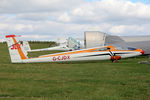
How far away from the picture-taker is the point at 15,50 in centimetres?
1667

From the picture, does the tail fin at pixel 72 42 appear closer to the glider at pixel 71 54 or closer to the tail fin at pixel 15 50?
the glider at pixel 71 54

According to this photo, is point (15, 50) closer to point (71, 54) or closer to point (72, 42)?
point (71, 54)

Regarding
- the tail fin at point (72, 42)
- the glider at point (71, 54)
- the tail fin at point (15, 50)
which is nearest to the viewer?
the tail fin at point (15, 50)

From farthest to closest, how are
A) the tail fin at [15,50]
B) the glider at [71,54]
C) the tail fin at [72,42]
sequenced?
the tail fin at [72,42]
the glider at [71,54]
the tail fin at [15,50]

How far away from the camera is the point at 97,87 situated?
844cm

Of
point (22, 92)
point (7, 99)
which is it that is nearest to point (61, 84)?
point (22, 92)

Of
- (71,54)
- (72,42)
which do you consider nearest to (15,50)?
(71,54)

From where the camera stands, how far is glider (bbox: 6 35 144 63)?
16703 mm

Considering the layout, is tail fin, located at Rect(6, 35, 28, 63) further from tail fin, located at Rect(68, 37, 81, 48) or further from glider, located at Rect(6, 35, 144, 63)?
tail fin, located at Rect(68, 37, 81, 48)

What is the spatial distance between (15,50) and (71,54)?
442 cm

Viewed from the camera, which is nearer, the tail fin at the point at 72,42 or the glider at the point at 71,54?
the glider at the point at 71,54

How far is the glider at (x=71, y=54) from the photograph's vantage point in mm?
16703

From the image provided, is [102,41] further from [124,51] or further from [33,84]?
[33,84]

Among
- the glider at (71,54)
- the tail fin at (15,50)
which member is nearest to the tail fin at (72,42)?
the glider at (71,54)
